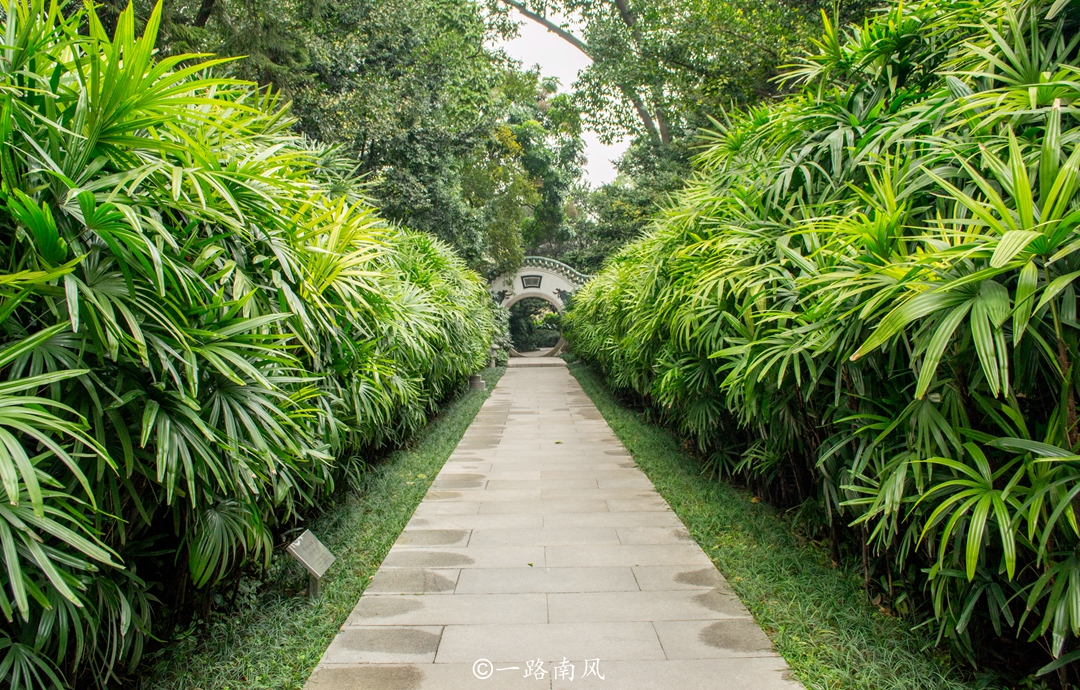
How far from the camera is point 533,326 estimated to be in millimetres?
26750

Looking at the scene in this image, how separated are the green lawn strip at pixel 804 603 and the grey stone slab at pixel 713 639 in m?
0.06

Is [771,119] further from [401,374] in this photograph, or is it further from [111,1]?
[111,1]

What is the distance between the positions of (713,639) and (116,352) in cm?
198

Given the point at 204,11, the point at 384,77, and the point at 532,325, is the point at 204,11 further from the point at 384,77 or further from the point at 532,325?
the point at 532,325

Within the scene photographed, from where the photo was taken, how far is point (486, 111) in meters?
13.0

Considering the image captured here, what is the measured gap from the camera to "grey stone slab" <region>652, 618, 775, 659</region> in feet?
6.84

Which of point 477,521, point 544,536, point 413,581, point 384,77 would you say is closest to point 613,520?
point 544,536

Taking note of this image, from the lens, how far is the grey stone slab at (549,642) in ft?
6.83

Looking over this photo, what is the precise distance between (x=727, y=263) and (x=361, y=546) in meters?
2.23

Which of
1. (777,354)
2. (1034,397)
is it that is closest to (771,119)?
(777,354)

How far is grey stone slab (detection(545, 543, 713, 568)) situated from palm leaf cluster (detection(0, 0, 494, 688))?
1.36m

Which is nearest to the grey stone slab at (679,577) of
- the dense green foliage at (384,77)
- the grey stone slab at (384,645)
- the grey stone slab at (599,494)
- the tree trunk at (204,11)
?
the grey stone slab at (384,645)

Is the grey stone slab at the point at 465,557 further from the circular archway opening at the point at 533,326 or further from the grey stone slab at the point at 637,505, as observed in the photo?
the circular archway opening at the point at 533,326

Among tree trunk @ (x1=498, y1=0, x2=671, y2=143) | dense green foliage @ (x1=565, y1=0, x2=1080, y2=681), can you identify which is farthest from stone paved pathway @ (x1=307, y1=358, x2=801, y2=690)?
tree trunk @ (x1=498, y1=0, x2=671, y2=143)
